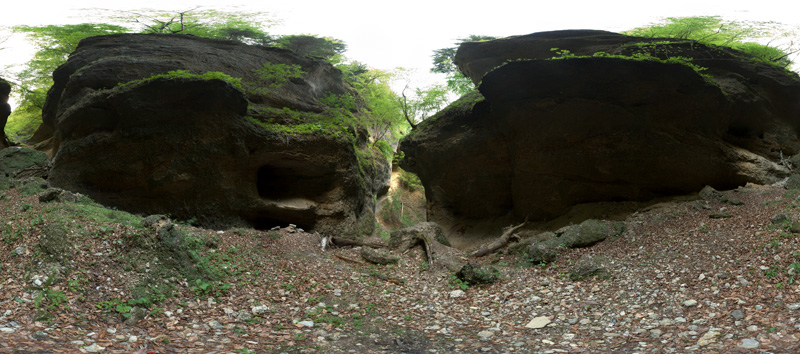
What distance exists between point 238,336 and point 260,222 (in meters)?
9.90

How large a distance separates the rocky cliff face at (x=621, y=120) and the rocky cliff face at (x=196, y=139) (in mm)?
6167

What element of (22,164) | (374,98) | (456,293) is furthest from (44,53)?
(456,293)

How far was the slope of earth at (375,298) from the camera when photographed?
484 centimetres

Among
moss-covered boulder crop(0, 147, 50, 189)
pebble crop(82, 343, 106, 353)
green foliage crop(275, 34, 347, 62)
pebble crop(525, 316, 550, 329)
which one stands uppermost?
green foliage crop(275, 34, 347, 62)

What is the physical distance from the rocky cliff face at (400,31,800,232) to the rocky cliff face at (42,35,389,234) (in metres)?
6.17

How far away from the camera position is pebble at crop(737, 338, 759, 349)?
4.31 meters

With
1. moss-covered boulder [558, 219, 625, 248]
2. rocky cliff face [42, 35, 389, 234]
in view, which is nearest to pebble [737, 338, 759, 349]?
moss-covered boulder [558, 219, 625, 248]

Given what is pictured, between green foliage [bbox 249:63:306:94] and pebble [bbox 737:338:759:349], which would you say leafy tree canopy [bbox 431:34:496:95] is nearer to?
green foliage [bbox 249:63:306:94]

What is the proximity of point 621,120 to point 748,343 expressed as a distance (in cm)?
996

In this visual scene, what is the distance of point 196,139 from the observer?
1264cm

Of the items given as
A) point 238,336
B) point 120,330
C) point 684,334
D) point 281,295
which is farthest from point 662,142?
point 120,330

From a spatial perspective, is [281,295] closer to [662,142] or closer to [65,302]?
[65,302]

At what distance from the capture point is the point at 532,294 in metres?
7.93

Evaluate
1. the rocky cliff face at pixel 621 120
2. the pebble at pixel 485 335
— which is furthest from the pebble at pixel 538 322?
the rocky cliff face at pixel 621 120
